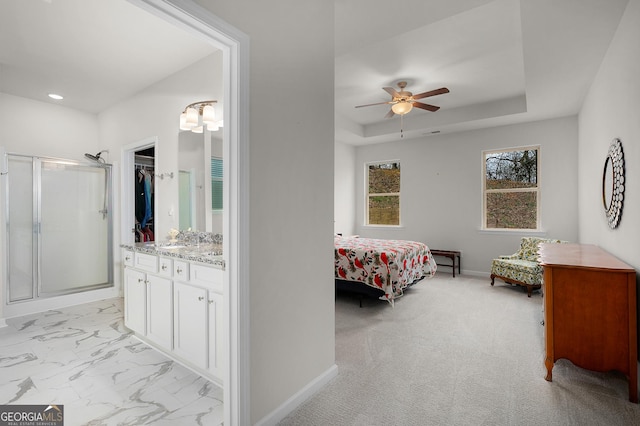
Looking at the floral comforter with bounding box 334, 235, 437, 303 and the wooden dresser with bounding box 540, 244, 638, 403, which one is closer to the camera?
the wooden dresser with bounding box 540, 244, 638, 403

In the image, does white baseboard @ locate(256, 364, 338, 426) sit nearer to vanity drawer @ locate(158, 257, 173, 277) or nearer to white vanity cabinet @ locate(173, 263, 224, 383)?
white vanity cabinet @ locate(173, 263, 224, 383)

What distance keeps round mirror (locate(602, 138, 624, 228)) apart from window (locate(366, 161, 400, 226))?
393 cm

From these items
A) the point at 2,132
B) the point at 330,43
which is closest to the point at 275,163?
the point at 330,43

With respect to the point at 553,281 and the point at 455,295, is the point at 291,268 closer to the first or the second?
the point at 553,281

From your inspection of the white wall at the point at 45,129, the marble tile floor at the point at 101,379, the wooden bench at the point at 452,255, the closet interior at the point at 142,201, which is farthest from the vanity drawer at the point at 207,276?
the wooden bench at the point at 452,255

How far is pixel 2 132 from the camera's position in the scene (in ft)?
12.8

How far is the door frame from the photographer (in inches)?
62.2

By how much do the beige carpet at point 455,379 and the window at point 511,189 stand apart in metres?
2.28

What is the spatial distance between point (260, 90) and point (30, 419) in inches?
97.4

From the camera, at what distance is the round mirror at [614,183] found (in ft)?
8.08

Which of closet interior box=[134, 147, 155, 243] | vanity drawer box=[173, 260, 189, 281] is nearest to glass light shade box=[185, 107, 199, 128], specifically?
vanity drawer box=[173, 260, 189, 281]

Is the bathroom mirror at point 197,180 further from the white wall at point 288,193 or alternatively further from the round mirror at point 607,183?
the round mirror at point 607,183

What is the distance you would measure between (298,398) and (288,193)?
1.31 metres

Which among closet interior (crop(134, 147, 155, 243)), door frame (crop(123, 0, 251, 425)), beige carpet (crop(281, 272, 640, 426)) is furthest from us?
closet interior (crop(134, 147, 155, 243))
